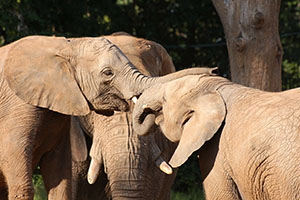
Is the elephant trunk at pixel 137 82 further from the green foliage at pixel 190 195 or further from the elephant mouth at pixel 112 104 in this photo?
the green foliage at pixel 190 195

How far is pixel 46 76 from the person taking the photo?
6.54 meters

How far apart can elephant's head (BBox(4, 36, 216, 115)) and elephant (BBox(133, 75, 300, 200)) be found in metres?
0.78

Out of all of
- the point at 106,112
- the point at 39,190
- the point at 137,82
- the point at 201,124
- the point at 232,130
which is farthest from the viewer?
the point at 39,190

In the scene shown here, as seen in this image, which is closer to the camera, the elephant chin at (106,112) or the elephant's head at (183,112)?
the elephant's head at (183,112)

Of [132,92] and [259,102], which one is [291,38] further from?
[259,102]

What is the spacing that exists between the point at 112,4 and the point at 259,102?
21.8ft

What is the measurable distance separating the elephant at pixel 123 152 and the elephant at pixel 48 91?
12.0 inches

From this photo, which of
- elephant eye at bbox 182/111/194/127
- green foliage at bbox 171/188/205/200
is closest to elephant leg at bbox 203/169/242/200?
elephant eye at bbox 182/111/194/127

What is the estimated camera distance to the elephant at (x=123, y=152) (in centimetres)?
670

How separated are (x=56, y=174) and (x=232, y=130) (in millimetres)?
2170

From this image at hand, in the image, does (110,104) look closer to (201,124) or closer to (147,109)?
(147,109)

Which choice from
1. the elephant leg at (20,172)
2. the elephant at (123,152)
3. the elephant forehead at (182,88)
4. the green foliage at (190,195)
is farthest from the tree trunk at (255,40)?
the elephant forehead at (182,88)

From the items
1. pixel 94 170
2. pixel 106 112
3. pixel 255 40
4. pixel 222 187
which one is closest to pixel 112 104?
pixel 106 112

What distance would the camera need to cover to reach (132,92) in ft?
20.5
